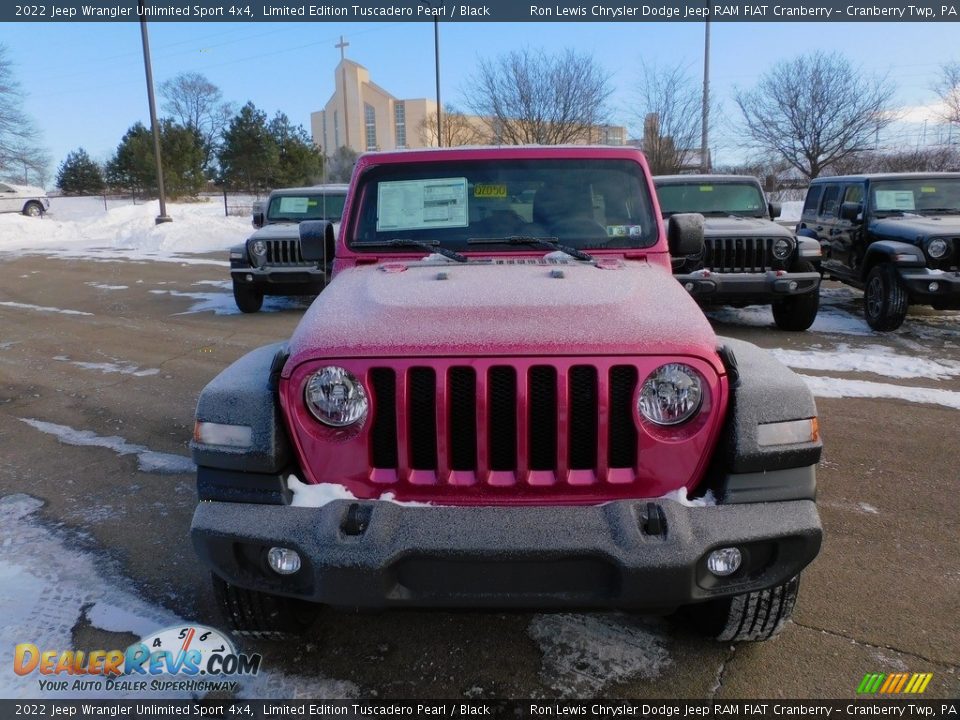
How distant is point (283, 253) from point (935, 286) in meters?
7.83

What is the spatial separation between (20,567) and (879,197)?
379 inches

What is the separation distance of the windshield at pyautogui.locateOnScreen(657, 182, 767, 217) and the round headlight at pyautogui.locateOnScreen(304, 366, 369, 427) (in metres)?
7.94

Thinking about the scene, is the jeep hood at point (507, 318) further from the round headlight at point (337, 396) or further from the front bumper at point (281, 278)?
the front bumper at point (281, 278)

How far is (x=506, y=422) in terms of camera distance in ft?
7.54

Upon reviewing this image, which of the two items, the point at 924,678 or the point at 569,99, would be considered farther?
the point at 569,99

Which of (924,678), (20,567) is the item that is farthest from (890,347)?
(20,567)

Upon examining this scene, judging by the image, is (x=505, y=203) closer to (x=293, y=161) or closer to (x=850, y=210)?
(x=850, y=210)

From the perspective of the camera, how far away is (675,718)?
2.39m

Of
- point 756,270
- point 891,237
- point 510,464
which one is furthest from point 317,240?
point 891,237

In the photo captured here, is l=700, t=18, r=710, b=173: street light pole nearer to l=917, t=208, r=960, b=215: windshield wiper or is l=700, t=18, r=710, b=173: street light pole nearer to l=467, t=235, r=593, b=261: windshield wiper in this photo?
l=917, t=208, r=960, b=215: windshield wiper

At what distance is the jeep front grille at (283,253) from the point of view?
9.84 meters

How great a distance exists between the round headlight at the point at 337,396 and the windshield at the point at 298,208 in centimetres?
908

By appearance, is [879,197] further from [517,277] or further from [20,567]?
[20,567]

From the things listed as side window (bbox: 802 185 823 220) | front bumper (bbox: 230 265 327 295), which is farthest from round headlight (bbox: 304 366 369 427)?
side window (bbox: 802 185 823 220)
